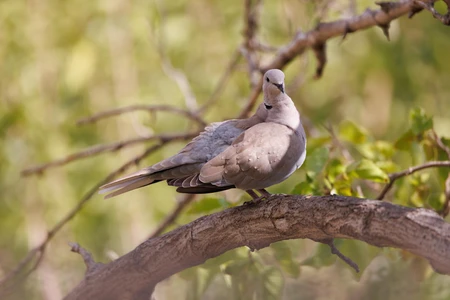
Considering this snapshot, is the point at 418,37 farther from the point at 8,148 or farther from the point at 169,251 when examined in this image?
the point at 169,251

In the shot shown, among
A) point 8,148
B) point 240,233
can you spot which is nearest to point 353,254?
point 240,233

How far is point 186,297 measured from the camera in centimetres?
243

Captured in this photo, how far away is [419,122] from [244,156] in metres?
0.83

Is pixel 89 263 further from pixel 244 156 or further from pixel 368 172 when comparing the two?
pixel 368 172

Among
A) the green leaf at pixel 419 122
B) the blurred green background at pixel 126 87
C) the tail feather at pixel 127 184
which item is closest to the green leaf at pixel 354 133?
the green leaf at pixel 419 122

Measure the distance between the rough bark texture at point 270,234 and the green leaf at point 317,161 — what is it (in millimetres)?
375

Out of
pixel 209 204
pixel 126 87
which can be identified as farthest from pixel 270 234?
pixel 126 87

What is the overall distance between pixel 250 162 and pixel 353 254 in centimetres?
66

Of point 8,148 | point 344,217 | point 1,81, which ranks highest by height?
point 344,217

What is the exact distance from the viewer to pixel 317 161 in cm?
233

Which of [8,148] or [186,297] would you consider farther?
[8,148]

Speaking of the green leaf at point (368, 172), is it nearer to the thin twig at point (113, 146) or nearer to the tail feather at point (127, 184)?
the tail feather at point (127, 184)

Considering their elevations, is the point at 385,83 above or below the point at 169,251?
below

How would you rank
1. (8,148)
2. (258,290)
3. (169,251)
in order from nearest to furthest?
(169,251)
(258,290)
(8,148)
